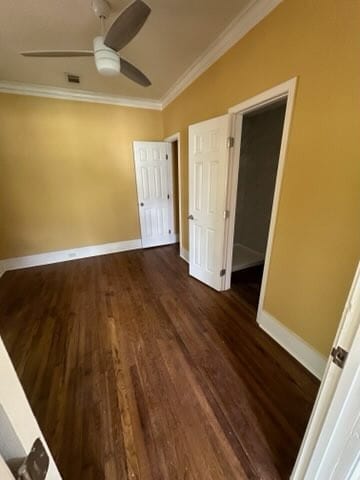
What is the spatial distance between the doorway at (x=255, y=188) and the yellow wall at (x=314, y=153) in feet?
4.26

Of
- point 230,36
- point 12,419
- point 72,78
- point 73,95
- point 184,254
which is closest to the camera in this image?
point 12,419

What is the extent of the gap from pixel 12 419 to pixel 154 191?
375 cm

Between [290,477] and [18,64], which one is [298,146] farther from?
[18,64]

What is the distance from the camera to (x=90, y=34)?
183cm

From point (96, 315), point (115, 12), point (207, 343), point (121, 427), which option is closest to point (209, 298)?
point (207, 343)

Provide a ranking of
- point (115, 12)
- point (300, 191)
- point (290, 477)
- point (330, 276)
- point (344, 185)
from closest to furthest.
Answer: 1. point (290, 477)
2. point (344, 185)
3. point (330, 276)
4. point (300, 191)
5. point (115, 12)

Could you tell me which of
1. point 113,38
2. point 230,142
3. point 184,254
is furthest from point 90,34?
point 184,254

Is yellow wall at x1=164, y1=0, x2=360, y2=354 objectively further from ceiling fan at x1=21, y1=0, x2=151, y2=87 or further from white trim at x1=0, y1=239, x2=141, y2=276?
white trim at x1=0, y1=239, x2=141, y2=276

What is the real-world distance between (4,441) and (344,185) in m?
1.70

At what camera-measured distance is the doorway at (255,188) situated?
3.11 meters

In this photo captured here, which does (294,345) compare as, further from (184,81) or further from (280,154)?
(184,81)

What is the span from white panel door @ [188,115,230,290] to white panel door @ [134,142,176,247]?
1.42 m

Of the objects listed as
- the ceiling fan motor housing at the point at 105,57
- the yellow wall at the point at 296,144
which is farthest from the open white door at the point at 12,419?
the ceiling fan motor housing at the point at 105,57

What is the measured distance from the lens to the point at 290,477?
3.18 feet
